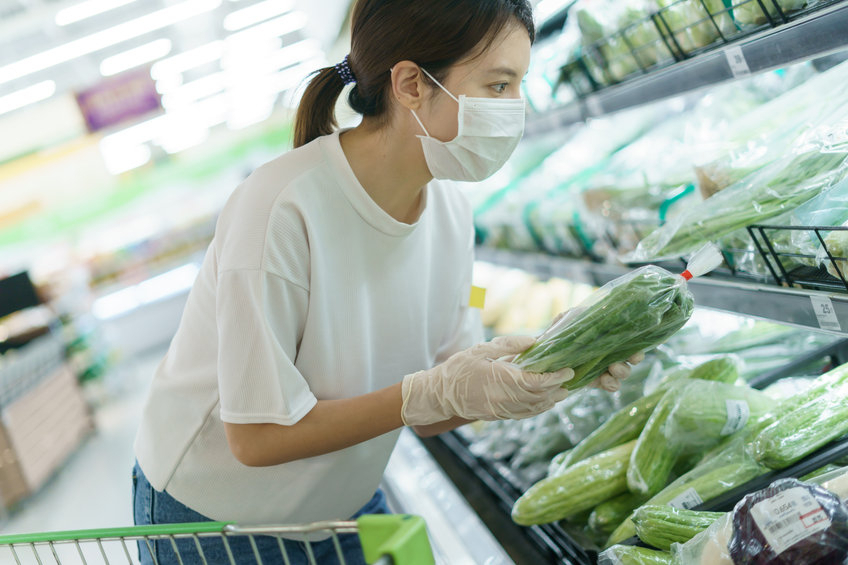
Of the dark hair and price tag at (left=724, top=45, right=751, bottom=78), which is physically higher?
the dark hair

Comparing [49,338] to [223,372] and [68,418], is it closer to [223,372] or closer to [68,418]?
[68,418]

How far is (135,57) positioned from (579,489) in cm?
685

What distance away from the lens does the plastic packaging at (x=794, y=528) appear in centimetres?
82

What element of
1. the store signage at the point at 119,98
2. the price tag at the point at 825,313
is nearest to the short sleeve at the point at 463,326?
the price tag at the point at 825,313

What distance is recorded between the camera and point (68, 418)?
597cm

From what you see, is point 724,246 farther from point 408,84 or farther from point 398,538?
point 398,538

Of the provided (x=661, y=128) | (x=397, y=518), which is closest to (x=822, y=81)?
(x=661, y=128)

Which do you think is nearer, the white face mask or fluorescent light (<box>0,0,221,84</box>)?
the white face mask

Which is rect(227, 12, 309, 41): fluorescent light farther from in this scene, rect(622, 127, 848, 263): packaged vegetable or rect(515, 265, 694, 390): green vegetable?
rect(515, 265, 694, 390): green vegetable

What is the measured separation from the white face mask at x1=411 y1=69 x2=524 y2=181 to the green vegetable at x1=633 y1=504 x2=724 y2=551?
768 millimetres

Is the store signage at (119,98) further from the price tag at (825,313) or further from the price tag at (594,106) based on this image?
the price tag at (825,313)

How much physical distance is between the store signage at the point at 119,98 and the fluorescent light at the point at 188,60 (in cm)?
18

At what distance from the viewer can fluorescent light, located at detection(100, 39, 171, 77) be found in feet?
21.4

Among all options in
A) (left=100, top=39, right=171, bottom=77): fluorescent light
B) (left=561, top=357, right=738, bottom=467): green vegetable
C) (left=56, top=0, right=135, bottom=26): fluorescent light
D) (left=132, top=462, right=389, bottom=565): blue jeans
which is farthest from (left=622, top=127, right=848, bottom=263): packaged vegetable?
(left=100, top=39, right=171, bottom=77): fluorescent light
